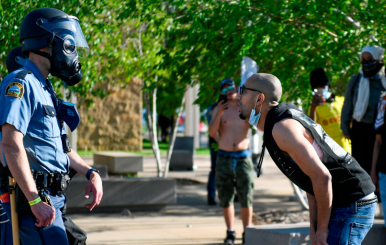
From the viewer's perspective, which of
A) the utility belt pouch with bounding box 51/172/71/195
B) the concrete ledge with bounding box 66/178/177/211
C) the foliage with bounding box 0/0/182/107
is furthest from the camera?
the concrete ledge with bounding box 66/178/177/211

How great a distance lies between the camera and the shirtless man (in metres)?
6.26

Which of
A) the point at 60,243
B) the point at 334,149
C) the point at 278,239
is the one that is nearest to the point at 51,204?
the point at 60,243

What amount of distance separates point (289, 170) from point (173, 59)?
3638 mm

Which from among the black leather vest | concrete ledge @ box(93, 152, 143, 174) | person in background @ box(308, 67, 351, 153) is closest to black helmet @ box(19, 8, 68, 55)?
the black leather vest

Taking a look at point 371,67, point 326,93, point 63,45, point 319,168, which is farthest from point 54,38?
point 371,67

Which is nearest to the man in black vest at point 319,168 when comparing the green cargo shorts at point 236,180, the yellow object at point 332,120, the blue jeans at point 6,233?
the blue jeans at point 6,233

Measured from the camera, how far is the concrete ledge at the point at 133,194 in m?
8.22

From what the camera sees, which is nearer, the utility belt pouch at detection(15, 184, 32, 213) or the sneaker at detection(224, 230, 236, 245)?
the utility belt pouch at detection(15, 184, 32, 213)

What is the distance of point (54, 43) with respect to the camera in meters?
2.95

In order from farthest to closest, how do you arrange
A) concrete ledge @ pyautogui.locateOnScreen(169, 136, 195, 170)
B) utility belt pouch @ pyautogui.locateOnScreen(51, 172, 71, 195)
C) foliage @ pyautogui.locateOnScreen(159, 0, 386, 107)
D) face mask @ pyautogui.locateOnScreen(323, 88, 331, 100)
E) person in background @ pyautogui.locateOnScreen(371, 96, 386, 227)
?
concrete ledge @ pyautogui.locateOnScreen(169, 136, 195, 170), foliage @ pyautogui.locateOnScreen(159, 0, 386, 107), face mask @ pyautogui.locateOnScreen(323, 88, 331, 100), person in background @ pyautogui.locateOnScreen(371, 96, 386, 227), utility belt pouch @ pyautogui.locateOnScreen(51, 172, 71, 195)

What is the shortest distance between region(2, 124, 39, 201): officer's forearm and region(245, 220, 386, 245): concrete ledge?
302cm

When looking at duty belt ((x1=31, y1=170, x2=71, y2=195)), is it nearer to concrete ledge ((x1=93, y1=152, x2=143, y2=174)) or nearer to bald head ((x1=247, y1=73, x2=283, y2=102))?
bald head ((x1=247, y1=73, x2=283, y2=102))

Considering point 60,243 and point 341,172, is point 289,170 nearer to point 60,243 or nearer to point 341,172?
point 341,172

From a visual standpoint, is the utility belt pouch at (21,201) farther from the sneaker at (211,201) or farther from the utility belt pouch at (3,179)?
the sneaker at (211,201)
